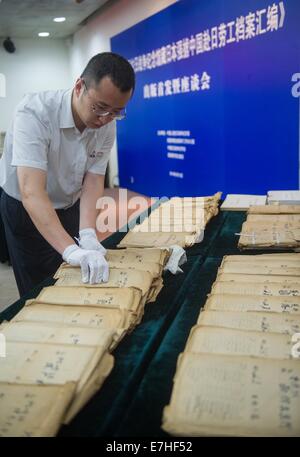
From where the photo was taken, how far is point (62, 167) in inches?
63.5

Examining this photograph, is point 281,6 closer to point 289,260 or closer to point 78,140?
point 78,140

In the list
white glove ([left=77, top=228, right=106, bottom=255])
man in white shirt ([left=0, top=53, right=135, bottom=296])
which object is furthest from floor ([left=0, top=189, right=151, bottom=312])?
white glove ([left=77, top=228, right=106, bottom=255])

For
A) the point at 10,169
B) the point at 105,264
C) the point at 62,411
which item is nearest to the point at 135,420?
the point at 62,411

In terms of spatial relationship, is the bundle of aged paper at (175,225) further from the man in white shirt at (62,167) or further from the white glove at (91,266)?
the white glove at (91,266)

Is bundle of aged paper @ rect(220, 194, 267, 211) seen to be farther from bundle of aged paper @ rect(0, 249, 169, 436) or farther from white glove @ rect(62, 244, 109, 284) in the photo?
white glove @ rect(62, 244, 109, 284)

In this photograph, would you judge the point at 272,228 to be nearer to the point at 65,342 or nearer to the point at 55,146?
the point at 55,146

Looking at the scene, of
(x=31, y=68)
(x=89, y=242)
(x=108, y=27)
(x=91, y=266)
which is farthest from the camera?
(x=31, y=68)

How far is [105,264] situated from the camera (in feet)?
3.80

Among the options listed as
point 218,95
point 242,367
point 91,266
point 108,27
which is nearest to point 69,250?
point 91,266

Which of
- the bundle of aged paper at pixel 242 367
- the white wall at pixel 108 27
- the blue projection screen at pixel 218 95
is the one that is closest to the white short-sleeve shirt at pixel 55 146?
the bundle of aged paper at pixel 242 367

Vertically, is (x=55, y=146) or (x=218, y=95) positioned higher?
(x=218, y=95)

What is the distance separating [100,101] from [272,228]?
2.63 feet

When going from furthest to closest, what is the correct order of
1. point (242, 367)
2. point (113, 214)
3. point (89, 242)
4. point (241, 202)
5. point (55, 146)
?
point (113, 214) < point (241, 202) < point (55, 146) < point (89, 242) < point (242, 367)

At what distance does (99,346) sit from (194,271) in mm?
564
